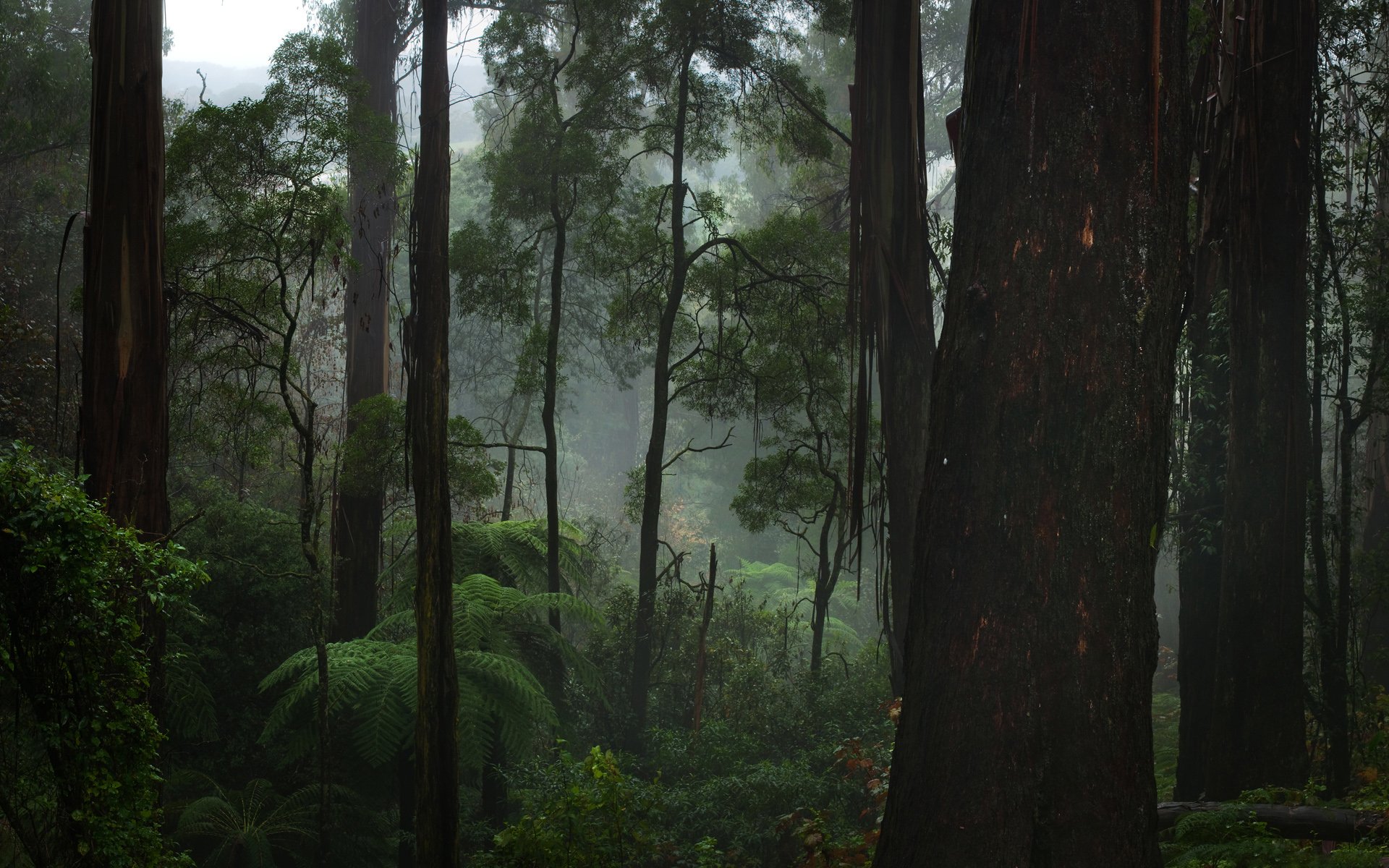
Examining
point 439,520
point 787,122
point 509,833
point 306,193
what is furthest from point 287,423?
point 787,122

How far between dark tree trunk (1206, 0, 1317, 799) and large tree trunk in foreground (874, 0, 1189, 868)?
3233 mm

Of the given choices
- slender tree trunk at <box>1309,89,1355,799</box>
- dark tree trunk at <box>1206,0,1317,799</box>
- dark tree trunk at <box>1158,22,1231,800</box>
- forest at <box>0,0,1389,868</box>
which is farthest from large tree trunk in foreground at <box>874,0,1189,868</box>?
slender tree trunk at <box>1309,89,1355,799</box>

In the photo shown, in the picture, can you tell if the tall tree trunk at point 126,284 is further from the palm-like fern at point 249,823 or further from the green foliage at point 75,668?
the green foliage at point 75,668

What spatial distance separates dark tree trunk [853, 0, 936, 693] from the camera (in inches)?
255

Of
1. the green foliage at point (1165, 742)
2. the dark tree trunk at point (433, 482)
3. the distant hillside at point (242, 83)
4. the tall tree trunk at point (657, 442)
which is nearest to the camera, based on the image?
the dark tree trunk at point (433, 482)

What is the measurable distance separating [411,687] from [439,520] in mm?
2154

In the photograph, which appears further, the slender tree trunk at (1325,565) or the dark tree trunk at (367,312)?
the dark tree trunk at (367,312)

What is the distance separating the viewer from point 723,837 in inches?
289

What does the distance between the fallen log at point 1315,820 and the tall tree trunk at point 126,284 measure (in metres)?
6.04

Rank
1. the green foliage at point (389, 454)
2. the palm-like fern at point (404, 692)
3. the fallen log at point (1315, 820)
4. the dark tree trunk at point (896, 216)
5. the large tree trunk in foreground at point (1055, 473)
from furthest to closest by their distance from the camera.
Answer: the green foliage at point (389, 454)
the palm-like fern at point (404, 692)
the dark tree trunk at point (896, 216)
the fallen log at point (1315, 820)
the large tree trunk in foreground at point (1055, 473)

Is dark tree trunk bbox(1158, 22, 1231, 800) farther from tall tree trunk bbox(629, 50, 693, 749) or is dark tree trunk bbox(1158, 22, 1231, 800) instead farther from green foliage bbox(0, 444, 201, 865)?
green foliage bbox(0, 444, 201, 865)

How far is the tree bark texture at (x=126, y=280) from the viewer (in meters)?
5.85

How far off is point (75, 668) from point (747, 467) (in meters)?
9.38

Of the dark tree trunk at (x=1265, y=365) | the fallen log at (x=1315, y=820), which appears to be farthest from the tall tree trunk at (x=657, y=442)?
the fallen log at (x=1315, y=820)
